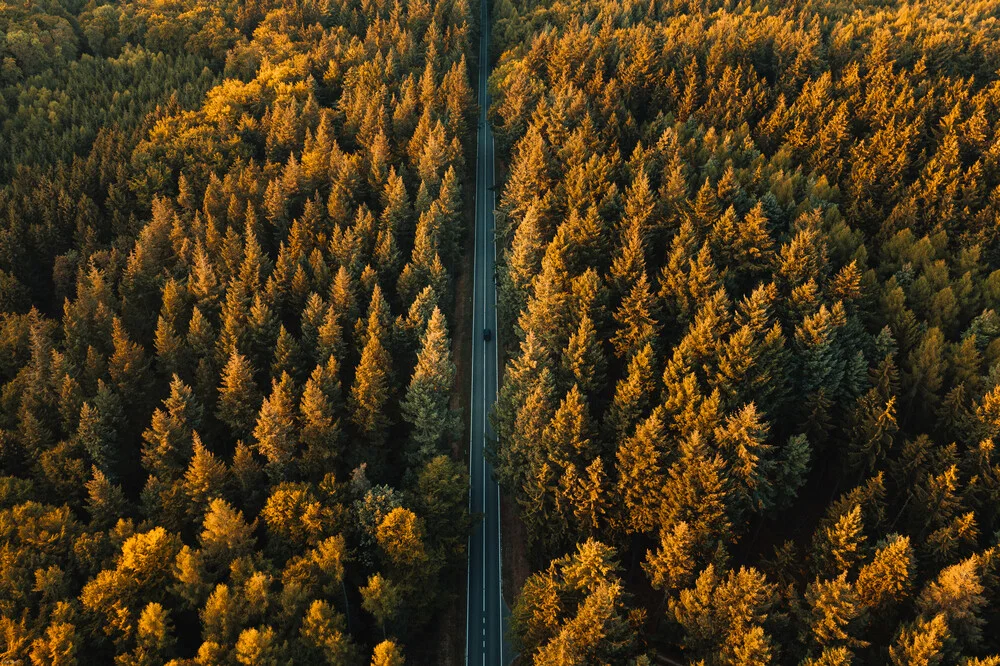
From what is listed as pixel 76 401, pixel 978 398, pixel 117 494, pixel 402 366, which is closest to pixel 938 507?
pixel 978 398

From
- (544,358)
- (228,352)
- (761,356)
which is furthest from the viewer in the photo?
(228,352)

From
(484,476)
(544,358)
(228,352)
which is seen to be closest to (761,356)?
(544,358)

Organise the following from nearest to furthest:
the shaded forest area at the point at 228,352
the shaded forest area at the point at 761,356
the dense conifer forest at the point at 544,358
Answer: the shaded forest area at the point at 761,356, the dense conifer forest at the point at 544,358, the shaded forest area at the point at 228,352

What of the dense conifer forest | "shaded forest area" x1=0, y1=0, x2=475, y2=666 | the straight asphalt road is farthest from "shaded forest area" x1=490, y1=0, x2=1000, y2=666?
"shaded forest area" x1=0, y1=0, x2=475, y2=666

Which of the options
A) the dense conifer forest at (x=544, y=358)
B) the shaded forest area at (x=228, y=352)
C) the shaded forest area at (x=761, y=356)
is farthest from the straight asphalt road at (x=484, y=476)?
the shaded forest area at (x=761, y=356)

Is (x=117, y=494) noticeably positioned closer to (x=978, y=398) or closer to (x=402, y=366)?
(x=402, y=366)

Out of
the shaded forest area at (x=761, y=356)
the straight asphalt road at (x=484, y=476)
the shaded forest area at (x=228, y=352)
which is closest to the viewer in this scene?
the shaded forest area at (x=761, y=356)

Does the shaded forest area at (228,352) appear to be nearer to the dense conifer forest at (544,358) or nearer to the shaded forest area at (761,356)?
the dense conifer forest at (544,358)

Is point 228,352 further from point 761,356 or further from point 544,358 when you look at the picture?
point 761,356
